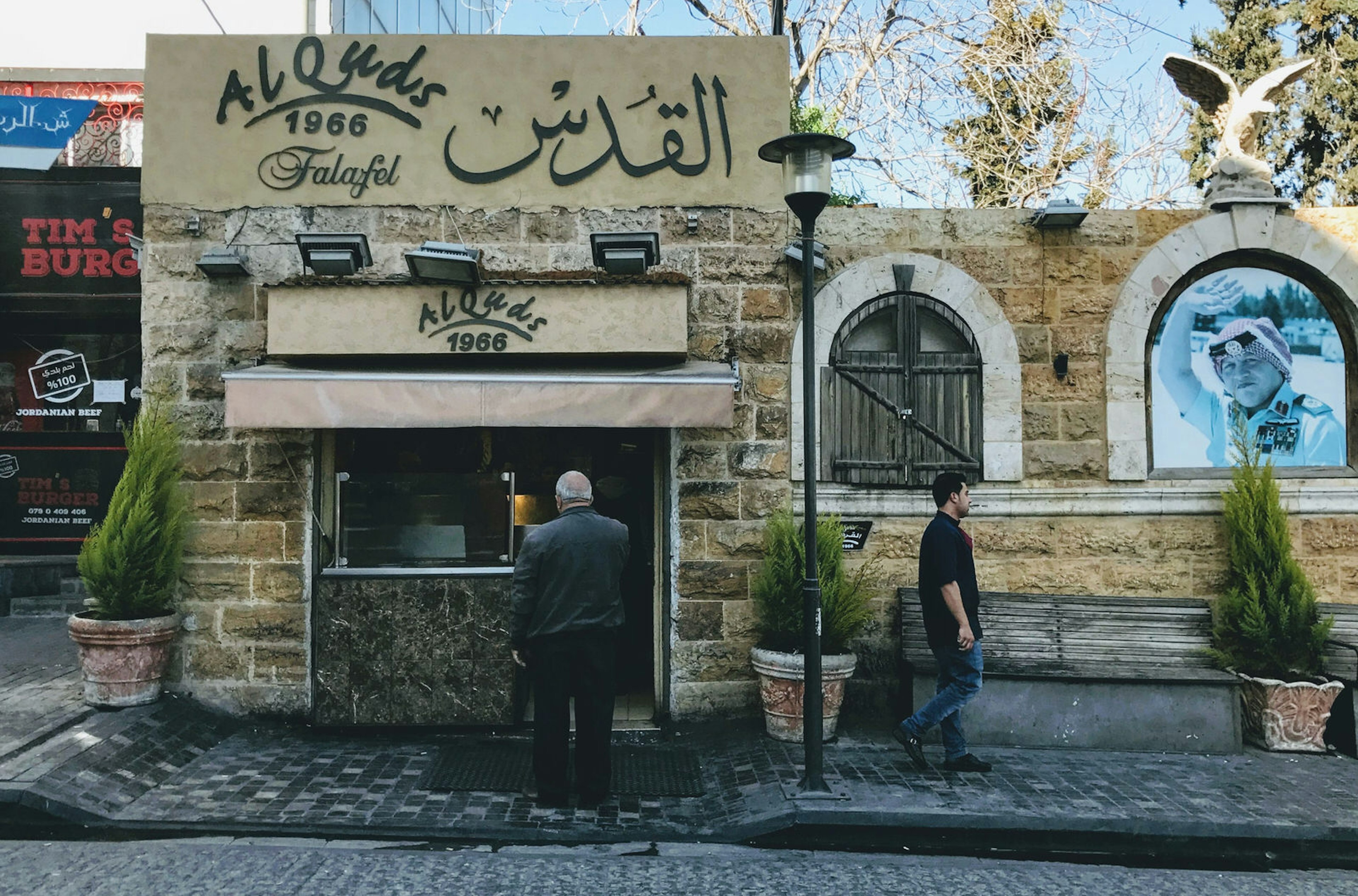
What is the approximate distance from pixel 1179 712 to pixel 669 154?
5396mm

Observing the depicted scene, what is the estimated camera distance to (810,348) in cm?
569

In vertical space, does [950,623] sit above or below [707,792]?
above

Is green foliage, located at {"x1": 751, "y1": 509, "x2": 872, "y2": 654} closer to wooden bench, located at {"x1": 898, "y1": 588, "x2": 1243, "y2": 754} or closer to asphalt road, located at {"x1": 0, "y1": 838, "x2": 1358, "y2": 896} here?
wooden bench, located at {"x1": 898, "y1": 588, "x2": 1243, "y2": 754}

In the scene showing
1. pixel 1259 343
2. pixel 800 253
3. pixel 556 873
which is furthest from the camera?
pixel 1259 343

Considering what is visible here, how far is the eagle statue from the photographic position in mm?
7410

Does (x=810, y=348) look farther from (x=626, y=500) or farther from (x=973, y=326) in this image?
(x=626, y=500)

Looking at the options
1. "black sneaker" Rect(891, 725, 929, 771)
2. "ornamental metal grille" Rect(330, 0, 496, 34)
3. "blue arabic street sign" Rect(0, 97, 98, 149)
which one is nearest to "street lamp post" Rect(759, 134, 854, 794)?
"black sneaker" Rect(891, 725, 929, 771)

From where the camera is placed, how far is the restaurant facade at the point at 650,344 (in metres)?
7.02

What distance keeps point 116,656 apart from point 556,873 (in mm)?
3783

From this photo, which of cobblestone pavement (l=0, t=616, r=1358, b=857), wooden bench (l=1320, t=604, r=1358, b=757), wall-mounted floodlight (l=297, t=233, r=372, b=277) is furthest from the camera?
wall-mounted floodlight (l=297, t=233, r=372, b=277)

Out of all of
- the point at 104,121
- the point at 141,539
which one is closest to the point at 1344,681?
the point at 141,539

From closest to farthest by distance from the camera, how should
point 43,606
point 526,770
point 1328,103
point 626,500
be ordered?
point 526,770 < point 626,500 < point 43,606 < point 1328,103

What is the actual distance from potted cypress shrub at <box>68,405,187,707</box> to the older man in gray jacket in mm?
2899

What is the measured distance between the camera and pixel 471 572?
712cm
